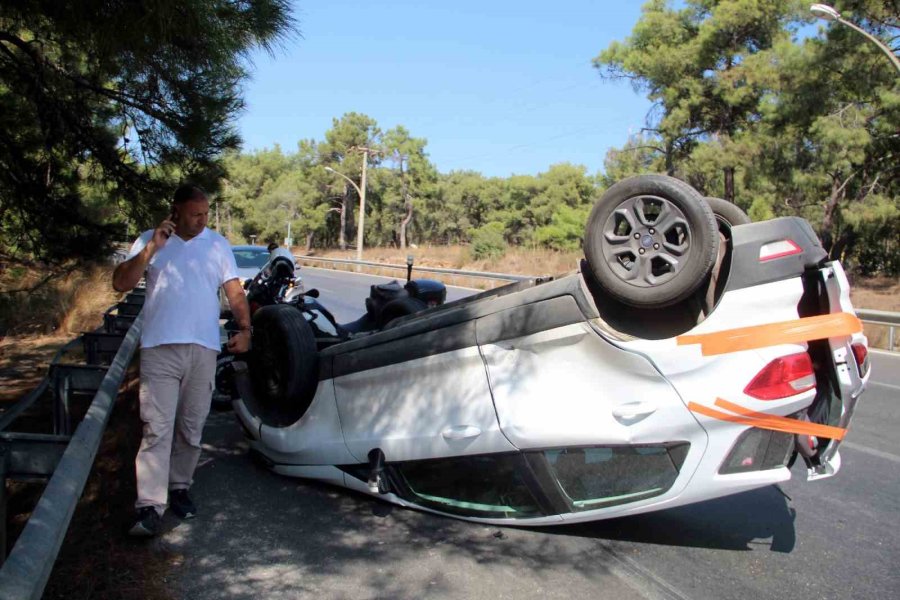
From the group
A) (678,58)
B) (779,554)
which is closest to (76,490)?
(779,554)

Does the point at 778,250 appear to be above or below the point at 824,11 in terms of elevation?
below

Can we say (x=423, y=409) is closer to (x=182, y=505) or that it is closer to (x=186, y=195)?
(x=182, y=505)

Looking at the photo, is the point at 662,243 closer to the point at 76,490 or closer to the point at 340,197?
the point at 76,490

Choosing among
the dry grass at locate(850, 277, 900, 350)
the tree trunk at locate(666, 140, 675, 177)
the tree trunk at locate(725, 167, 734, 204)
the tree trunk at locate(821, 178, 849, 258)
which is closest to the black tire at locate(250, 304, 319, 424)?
the dry grass at locate(850, 277, 900, 350)

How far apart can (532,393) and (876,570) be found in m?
1.95

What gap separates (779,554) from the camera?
396cm

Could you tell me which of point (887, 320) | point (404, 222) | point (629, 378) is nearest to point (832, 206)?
point (887, 320)

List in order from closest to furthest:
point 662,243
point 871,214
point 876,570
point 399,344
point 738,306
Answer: point 738,306 → point 662,243 → point 876,570 → point 399,344 → point 871,214

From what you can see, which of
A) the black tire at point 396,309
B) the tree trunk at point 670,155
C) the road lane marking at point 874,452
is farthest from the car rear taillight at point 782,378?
the tree trunk at point 670,155

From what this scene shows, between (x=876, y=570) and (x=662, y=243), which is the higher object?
(x=662, y=243)

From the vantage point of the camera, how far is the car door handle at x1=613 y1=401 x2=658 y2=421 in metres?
3.42

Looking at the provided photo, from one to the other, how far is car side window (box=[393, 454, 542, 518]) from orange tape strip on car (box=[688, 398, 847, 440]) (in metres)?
0.97

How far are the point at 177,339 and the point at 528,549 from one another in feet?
7.08

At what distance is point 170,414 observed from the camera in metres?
4.07
